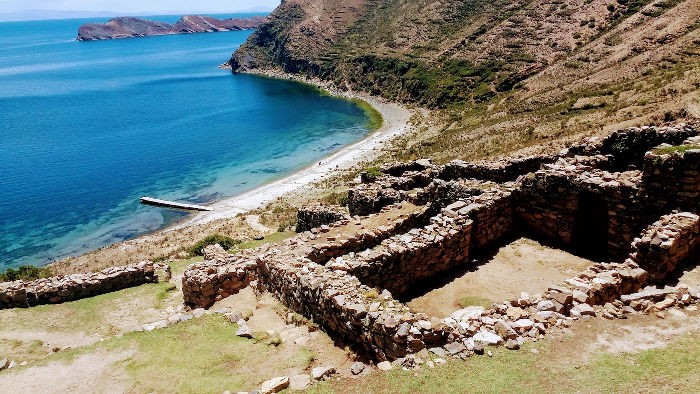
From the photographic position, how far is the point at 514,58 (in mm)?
100812

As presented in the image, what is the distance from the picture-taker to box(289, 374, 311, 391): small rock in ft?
36.0

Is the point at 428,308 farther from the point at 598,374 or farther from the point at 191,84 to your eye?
the point at 191,84

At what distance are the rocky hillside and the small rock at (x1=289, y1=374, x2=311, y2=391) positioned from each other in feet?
113

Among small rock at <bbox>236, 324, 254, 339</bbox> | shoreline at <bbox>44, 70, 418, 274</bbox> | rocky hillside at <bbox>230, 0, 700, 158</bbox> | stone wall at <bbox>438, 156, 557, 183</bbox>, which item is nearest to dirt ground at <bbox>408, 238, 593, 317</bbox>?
small rock at <bbox>236, 324, 254, 339</bbox>

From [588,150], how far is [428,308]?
1080 centimetres

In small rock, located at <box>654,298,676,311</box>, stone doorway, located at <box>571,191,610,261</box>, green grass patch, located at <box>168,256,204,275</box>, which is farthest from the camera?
green grass patch, located at <box>168,256,204,275</box>

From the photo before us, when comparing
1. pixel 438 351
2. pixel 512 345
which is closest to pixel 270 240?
pixel 438 351

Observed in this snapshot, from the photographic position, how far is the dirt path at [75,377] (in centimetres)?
1352

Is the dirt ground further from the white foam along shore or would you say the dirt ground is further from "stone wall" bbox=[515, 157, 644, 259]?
the white foam along shore

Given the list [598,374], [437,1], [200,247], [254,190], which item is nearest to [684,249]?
[598,374]

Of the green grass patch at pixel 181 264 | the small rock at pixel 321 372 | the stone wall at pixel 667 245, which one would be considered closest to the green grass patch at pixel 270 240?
the green grass patch at pixel 181 264

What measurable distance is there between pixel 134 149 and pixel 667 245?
298 feet

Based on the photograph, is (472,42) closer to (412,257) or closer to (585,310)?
(412,257)

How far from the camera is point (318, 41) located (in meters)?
168
